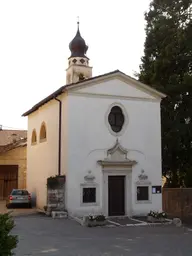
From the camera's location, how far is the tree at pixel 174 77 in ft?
80.8

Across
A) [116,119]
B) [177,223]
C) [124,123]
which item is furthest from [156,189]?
[116,119]

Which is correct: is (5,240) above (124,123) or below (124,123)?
below

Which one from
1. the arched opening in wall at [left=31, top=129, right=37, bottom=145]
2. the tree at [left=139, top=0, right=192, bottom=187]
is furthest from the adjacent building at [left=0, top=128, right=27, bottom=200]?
the tree at [left=139, top=0, right=192, bottom=187]

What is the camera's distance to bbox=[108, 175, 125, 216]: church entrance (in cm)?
2002

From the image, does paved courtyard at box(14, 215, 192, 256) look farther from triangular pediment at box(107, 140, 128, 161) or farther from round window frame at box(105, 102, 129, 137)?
round window frame at box(105, 102, 129, 137)

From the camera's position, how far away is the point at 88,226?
16.7 meters

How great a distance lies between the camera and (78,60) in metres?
35.3

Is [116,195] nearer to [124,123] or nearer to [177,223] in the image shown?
[177,223]

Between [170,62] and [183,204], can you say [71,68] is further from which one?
[183,204]

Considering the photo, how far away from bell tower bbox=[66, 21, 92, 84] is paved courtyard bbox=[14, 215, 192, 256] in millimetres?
19887

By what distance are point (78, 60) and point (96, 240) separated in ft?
79.9

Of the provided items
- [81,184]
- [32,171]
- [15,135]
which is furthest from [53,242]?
[15,135]

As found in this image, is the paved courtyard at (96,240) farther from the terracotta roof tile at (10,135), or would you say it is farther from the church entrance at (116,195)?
the terracotta roof tile at (10,135)

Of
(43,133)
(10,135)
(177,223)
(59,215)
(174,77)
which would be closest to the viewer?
(177,223)
